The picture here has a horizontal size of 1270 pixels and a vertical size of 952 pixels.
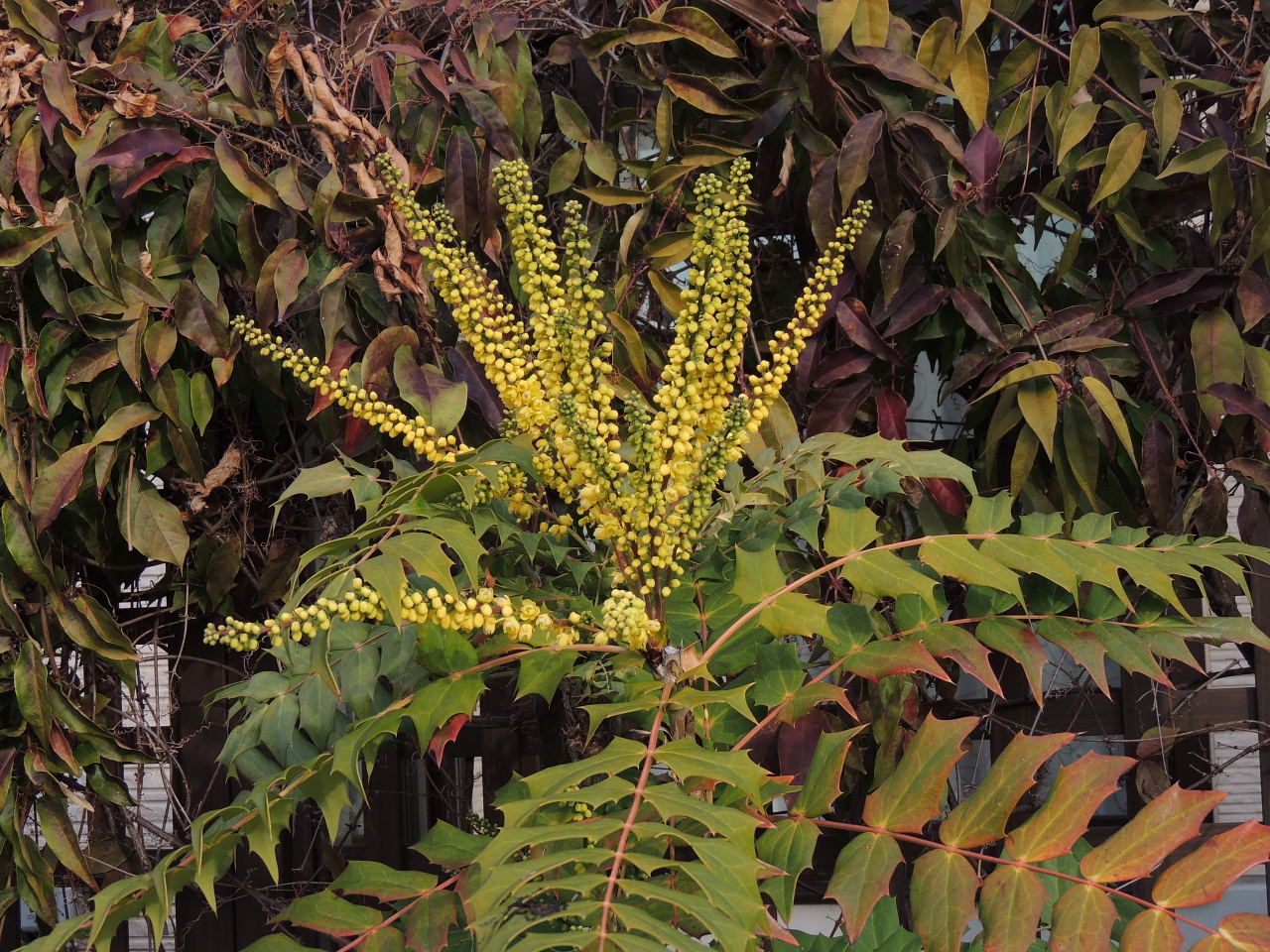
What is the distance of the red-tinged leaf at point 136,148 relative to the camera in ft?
5.24

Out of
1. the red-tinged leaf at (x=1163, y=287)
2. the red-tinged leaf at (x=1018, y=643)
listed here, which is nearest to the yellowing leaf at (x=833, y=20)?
the red-tinged leaf at (x=1163, y=287)

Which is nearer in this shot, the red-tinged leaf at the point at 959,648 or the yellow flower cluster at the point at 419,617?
the yellow flower cluster at the point at 419,617

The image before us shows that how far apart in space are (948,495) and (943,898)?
2.61 ft

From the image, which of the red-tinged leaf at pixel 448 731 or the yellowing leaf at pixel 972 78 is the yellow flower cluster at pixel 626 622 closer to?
the red-tinged leaf at pixel 448 731

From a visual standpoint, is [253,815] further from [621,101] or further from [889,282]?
[621,101]

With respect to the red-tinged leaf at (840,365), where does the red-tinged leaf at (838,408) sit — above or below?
below

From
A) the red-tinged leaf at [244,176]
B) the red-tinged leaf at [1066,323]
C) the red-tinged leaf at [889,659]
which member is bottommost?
the red-tinged leaf at [889,659]

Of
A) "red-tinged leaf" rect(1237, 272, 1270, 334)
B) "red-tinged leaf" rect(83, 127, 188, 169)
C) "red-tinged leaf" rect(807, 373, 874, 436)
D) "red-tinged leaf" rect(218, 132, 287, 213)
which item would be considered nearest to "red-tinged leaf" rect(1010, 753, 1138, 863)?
"red-tinged leaf" rect(807, 373, 874, 436)

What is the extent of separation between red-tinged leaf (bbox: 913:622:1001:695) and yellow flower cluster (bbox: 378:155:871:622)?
0.88ft

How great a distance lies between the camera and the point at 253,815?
40.7 inches

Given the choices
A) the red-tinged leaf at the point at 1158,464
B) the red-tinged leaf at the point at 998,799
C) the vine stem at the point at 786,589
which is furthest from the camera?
the red-tinged leaf at the point at 1158,464

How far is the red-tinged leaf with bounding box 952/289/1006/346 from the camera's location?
1.64 m

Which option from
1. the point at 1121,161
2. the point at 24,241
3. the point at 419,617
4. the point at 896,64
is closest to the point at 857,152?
the point at 896,64

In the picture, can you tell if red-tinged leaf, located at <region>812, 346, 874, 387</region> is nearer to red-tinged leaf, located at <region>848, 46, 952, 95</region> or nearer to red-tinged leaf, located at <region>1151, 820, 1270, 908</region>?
red-tinged leaf, located at <region>848, 46, 952, 95</region>
